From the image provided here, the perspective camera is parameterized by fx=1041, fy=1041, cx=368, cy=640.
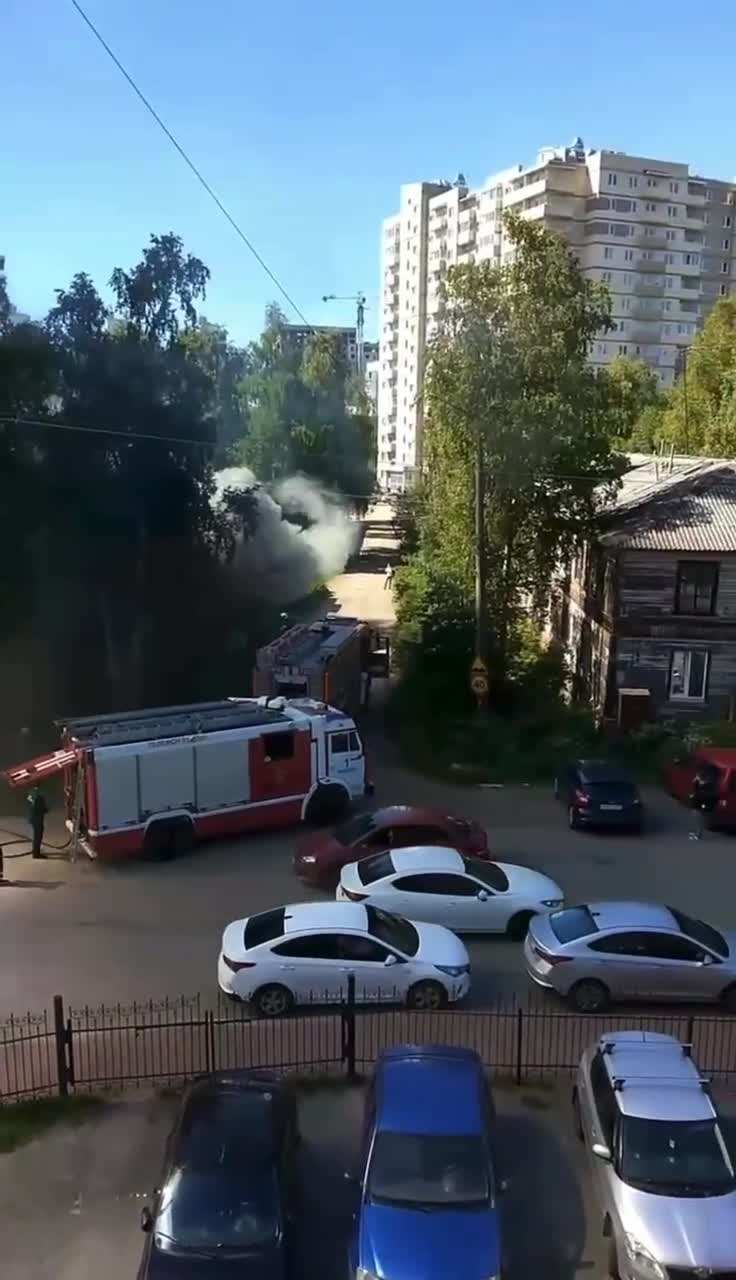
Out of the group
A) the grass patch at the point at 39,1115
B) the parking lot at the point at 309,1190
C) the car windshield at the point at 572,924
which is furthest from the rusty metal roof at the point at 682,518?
the grass patch at the point at 39,1115

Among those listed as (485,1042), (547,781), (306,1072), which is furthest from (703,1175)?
(547,781)

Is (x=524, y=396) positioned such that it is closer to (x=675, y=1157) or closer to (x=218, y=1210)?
(x=675, y=1157)

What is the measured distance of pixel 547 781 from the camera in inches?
874

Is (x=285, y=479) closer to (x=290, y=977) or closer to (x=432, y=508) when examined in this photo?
(x=432, y=508)

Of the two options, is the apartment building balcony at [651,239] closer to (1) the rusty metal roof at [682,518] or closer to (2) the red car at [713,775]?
(1) the rusty metal roof at [682,518]

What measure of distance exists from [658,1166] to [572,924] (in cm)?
473

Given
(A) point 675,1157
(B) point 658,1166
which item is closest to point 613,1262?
(B) point 658,1166

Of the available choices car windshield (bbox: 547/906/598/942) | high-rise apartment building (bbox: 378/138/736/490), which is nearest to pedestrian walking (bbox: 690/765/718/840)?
car windshield (bbox: 547/906/598/942)

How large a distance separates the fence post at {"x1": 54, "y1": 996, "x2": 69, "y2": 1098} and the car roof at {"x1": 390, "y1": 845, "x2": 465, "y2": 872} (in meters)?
5.20

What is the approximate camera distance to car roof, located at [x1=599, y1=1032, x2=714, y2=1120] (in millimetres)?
8602

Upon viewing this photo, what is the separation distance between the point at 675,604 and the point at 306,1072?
52.6ft

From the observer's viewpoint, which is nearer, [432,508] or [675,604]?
[675,604]

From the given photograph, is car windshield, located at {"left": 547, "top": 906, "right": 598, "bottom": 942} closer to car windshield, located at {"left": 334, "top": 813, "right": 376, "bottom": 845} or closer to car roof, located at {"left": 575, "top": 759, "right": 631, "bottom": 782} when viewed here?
car windshield, located at {"left": 334, "top": 813, "right": 376, "bottom": 845}

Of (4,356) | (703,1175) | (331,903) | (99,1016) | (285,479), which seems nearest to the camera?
(703,1175)
